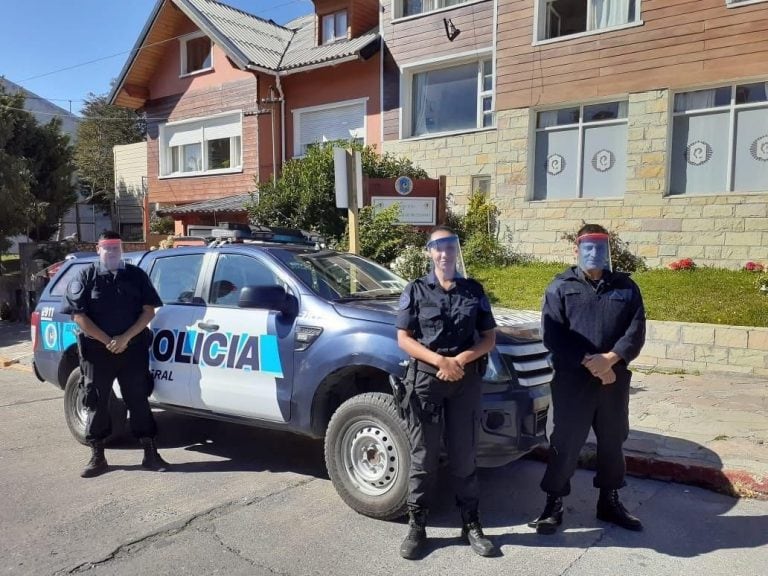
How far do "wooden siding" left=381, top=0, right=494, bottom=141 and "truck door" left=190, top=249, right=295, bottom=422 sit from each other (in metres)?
11.6

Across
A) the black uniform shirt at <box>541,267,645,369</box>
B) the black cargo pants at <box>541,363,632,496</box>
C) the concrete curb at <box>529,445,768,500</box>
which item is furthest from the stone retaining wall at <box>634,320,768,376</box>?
the black uniform shirt at <box>541,267,645,369</box>

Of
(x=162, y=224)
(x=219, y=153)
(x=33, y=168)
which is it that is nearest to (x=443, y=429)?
(x=219, y=153)

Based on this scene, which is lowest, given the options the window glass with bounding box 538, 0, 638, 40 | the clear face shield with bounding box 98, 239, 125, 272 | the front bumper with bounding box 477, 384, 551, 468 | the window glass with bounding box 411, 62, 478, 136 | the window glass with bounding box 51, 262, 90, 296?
the front bumper with bounding box 477, 384, 551, 468

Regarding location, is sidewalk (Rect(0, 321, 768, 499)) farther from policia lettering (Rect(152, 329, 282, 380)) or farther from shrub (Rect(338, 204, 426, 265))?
shrub (Rect(338, 204, 426, 265))

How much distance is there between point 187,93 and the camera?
67.8 feet

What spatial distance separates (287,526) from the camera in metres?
4.11

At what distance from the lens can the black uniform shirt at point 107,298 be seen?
4965mm

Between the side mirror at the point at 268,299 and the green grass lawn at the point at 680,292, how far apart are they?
5.95 m

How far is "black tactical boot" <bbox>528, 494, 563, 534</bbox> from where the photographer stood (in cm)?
398

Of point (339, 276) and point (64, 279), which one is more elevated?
point (339, 276)

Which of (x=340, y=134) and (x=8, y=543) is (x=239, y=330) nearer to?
(x=8, y=543)

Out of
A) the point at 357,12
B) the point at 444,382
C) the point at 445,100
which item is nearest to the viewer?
the point at 444,382

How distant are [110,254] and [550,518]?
378 centimetres

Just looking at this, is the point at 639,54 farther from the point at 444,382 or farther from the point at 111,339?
the point at 111,339
